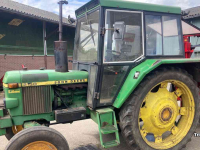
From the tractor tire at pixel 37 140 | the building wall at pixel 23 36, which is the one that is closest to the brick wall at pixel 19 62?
the building wall at pixel 23 36

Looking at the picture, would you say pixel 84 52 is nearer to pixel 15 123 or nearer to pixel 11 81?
pixel 11 81

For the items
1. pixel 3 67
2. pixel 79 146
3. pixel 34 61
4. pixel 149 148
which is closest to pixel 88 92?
pixel 79 146

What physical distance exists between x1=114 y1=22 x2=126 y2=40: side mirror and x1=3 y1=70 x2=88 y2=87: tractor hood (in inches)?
33.6

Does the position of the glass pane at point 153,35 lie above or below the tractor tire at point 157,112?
above

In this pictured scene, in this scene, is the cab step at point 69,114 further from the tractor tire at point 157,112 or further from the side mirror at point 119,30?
the side mirror at point 119,30

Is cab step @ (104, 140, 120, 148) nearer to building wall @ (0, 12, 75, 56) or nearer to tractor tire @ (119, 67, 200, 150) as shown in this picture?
tractor tire @ (119, 67, 200, 150)

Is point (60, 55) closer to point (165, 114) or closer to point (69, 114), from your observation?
point (69, 114)

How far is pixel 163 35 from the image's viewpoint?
3270mm

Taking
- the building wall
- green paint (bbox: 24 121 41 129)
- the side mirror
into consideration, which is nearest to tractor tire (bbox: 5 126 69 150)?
green paint (bbox: 24 121 41 129)

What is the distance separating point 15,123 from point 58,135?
2.37 feet

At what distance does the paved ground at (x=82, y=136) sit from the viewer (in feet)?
11.3

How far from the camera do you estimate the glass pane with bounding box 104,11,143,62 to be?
2859 millimetres

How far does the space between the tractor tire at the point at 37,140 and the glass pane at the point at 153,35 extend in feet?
6.34

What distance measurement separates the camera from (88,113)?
3.26 m
